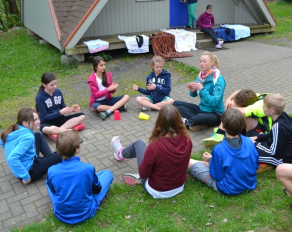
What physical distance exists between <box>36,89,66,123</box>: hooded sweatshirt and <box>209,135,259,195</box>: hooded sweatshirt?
2.91 meters

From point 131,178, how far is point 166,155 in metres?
0.85

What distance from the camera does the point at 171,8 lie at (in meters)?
12.1

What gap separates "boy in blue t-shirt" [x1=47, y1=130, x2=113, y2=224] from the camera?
124 inches

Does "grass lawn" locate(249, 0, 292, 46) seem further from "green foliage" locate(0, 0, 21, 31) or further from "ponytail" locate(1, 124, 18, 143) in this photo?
"green foliage" locate(0, 0, 21, 31)

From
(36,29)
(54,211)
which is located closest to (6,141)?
(54,211)

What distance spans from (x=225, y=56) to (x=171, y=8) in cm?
326

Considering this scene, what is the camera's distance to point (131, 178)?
13.0 ft

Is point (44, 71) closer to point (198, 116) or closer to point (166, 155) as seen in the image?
point (198, 116)

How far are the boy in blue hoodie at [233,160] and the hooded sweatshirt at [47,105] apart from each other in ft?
9.53

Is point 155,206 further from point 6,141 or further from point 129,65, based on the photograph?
point 129,65

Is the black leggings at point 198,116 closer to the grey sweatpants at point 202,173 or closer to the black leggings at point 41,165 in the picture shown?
the grey sweatpants at point 202,173

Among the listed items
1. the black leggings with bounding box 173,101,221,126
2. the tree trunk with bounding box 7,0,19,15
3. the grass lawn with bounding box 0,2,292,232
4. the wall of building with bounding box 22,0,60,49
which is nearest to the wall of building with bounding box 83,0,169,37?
the wall of building with bounding box 22,0,60,49

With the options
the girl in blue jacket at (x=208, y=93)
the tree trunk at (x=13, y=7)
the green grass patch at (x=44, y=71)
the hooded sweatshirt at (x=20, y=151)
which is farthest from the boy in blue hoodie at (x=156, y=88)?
the tree trunk at (x=13, y=7)

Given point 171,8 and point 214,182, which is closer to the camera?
point 214,182
